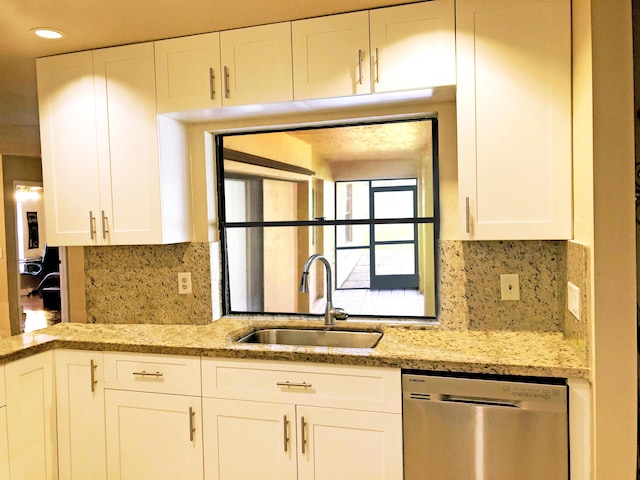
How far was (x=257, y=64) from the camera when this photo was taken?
2.13m

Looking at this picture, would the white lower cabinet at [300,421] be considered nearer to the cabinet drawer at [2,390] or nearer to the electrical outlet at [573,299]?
the electrical outlet at [573,299]

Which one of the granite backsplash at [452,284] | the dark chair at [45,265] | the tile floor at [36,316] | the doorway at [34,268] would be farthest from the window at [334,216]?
the dark chair at [45,265]

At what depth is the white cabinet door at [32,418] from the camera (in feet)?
6.73

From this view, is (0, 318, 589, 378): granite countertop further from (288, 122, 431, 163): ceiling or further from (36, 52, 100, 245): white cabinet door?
(288, 122, 431, 163): ceiling

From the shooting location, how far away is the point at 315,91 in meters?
2.06

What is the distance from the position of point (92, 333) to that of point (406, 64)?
2012mm

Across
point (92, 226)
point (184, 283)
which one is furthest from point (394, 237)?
point (92, 226)

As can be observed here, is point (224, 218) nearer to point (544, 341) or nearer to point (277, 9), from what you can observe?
point (277, 9)

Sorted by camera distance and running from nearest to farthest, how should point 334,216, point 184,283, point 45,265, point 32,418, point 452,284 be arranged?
point 32,418
point 452,284
point 334,216
point 184,283
point 45,265

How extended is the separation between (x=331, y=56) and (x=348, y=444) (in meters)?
1.64

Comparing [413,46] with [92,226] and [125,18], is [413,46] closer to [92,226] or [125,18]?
[125,18]

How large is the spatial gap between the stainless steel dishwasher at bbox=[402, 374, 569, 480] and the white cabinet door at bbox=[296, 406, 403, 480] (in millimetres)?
58

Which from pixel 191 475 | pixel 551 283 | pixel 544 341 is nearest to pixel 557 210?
pixel 551 283

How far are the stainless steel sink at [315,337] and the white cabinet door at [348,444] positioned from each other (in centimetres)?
48
